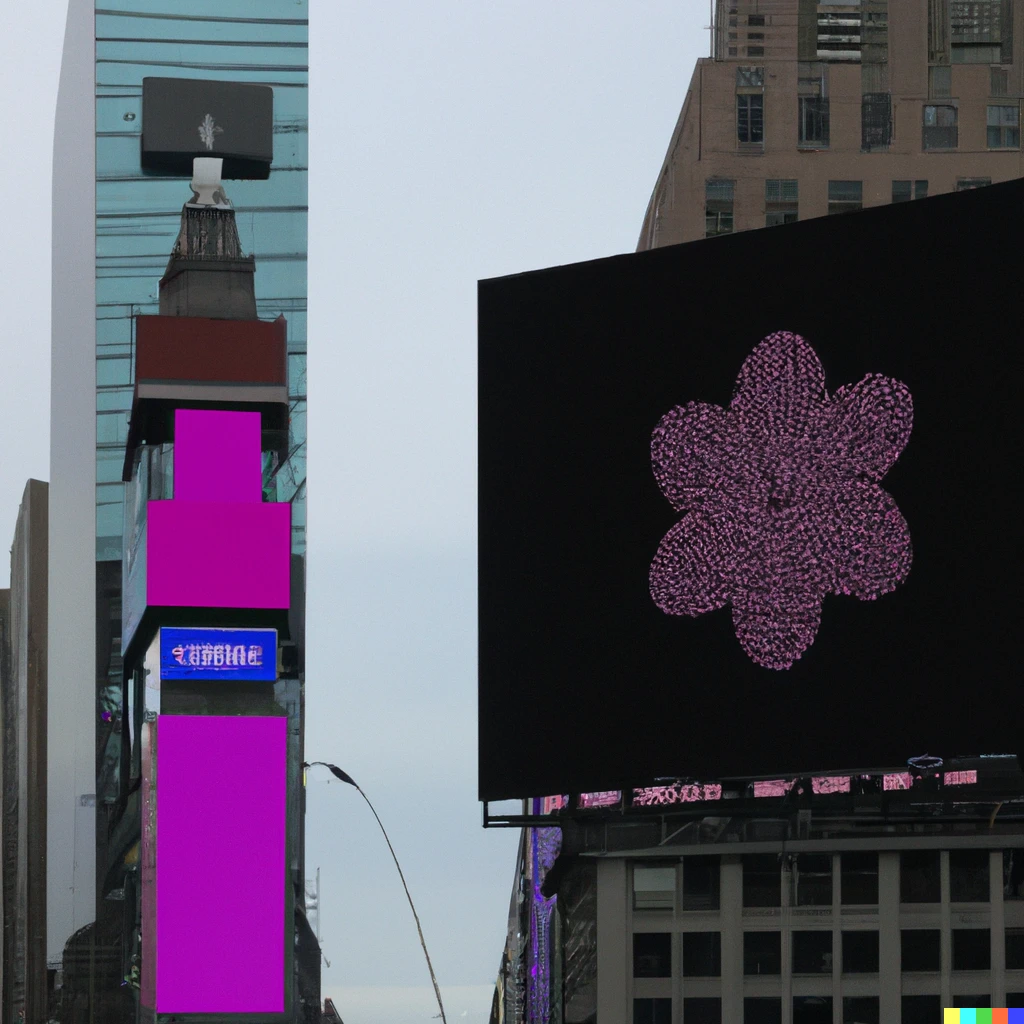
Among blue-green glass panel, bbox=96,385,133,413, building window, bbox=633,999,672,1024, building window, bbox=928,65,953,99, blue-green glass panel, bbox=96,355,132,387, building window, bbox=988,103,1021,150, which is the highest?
building window, bbox=928,65,953,99

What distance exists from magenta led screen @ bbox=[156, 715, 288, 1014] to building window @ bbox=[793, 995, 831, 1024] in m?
13.3

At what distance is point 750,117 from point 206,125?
18115mm

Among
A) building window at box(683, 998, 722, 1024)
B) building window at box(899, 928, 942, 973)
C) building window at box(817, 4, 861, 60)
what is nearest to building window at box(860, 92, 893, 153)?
building window at box(817, 4, 861, 60)

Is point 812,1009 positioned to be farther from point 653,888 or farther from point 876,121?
point 876,121

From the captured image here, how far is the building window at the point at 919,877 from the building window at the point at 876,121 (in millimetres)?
20638

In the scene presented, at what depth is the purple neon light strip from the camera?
56281mm

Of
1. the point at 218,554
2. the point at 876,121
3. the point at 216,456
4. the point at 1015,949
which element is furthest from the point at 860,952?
the point at 876,121

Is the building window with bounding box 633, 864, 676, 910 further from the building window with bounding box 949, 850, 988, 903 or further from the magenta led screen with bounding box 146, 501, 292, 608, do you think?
the magenta led screen with bounding box 146, 501, 292, 608

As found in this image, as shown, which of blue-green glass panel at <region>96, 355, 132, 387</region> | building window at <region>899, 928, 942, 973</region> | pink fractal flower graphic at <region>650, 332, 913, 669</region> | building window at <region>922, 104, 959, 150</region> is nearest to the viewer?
pink fractal flower graphic at <region>650, 332, 913, 669</region>

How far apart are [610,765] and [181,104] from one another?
5083 cm

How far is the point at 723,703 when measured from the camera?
22328mm

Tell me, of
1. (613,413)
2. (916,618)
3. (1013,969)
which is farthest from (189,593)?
(916,618)

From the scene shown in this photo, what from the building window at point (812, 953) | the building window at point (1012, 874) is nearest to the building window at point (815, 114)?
the building window at point (1012, 874)

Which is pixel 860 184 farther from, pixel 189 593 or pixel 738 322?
pixel 738 322
